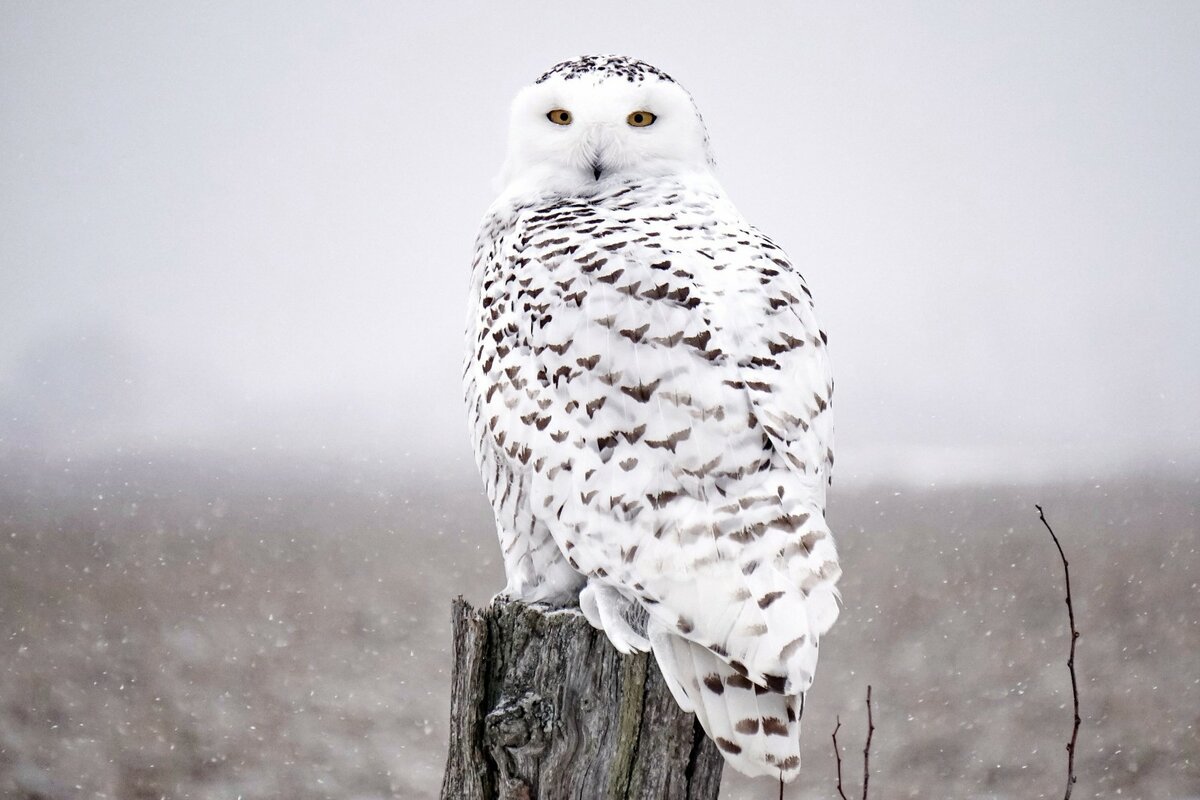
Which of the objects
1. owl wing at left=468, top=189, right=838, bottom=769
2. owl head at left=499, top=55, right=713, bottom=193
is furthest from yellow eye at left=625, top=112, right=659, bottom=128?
owl wing at left=468, top=189, right=838, bottom=769

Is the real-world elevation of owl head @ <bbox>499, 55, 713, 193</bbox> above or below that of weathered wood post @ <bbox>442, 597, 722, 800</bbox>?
above

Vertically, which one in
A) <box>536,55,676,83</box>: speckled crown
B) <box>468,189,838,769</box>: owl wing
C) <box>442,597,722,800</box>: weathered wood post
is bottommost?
<box>442,597,722,800</box>: weathered wood post

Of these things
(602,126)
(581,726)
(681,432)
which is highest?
(602,126)

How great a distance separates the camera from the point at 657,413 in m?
1.22

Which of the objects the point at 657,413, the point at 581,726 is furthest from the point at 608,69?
the point at 581,726

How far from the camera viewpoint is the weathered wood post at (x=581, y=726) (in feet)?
3.90

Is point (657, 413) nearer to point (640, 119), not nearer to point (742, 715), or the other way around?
point (742, 715)

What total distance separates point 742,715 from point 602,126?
2.79 feet

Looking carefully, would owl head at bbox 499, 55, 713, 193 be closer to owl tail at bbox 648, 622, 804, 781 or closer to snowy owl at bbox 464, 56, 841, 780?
snowy owl at bbox 464, 56, 841, 780

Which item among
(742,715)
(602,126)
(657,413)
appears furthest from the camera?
(602,126)

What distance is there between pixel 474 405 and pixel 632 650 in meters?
0.43

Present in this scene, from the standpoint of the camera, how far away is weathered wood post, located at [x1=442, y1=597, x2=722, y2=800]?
1188mm

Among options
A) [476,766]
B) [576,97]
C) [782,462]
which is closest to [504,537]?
[476,766]

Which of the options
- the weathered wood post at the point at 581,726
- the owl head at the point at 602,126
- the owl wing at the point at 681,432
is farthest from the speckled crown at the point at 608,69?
the weathered wood post at the point at 581,726
